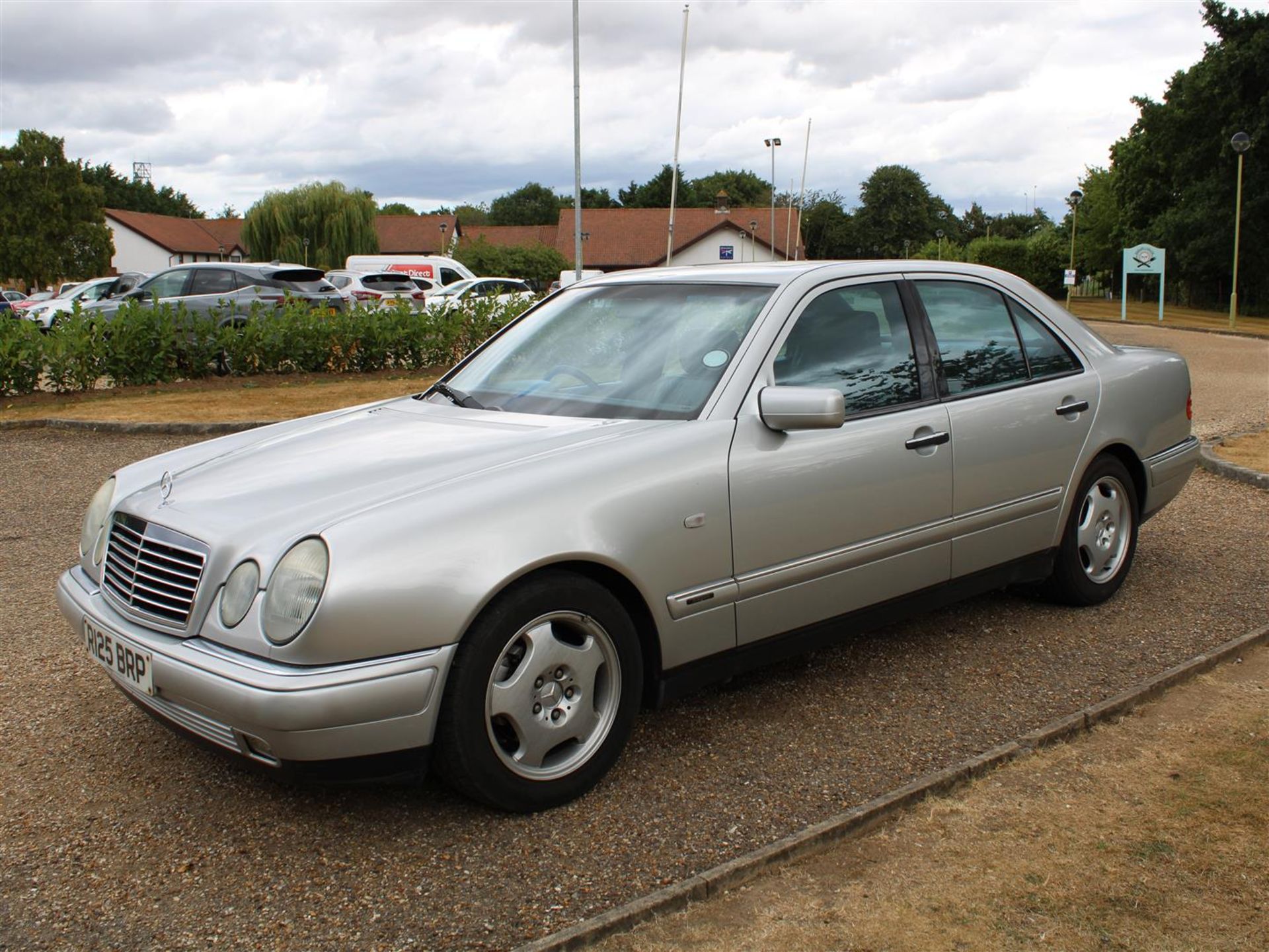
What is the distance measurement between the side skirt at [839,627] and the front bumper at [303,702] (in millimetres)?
904

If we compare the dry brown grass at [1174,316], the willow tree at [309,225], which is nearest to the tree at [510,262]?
the willow tree at [309,225]

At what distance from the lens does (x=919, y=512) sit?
4316 millimetres

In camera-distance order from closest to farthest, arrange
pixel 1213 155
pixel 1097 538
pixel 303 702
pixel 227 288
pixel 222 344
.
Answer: pixel 303 702, pixel 1097 538, pixel 222 344, pixel 227 288, pixel 1213 155

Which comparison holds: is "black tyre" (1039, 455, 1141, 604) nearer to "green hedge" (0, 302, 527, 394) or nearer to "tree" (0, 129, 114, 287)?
"green hedge" (0, 302, 527, 394)

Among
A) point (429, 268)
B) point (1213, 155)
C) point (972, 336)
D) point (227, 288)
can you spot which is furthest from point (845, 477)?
point (1213, 155)

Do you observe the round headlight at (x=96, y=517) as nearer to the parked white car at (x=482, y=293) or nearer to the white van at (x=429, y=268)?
the parked white car at (x=482, y=293)

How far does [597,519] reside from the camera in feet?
11.0

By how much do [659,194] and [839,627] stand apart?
110 m

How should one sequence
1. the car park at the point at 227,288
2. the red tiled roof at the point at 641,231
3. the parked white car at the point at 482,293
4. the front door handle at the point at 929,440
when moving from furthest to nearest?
the red tiled roof at the point at 641,231, the car park at the point at 227,288, the parked white car at the point at 482,293, the front door handle at the point at 929,440

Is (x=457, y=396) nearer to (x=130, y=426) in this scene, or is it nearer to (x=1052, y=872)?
(x=1052, y=872)

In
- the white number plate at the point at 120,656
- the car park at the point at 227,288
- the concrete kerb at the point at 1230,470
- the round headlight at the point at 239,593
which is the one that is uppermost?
the car park at the point at 227,288

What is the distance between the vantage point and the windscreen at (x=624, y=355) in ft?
A: 13.2

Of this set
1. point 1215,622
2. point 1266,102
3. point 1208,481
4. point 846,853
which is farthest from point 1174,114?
point 846,853

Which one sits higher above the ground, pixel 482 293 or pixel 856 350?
pixel 482 293
